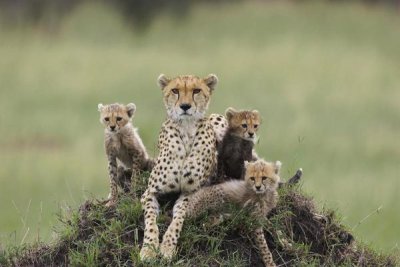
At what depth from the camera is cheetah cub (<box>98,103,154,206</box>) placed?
6781 millimetres

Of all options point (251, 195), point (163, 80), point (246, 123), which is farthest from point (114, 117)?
point (251, 195)

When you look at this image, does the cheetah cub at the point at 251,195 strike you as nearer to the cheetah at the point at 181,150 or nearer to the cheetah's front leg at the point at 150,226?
the cheetah at the point at 181,150

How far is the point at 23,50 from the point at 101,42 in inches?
59.0

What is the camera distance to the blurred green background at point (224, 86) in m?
14.7

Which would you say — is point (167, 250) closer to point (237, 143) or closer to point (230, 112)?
point (237, 143)

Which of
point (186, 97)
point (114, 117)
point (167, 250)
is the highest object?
point (186, 97)

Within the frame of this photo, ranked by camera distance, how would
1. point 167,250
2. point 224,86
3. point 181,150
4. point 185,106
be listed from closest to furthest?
1. point 167,250
2. point 185,106
3. point 181,150
4. point 224,86

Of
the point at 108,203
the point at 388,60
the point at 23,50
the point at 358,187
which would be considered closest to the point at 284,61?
the point at 388,60

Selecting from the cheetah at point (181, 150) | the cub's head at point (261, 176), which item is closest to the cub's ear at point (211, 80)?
the cheetah at point (181, 150)

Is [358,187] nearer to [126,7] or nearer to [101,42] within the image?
[101,42]

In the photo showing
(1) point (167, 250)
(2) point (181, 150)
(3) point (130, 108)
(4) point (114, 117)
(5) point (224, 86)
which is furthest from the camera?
(5) point (224, 86)

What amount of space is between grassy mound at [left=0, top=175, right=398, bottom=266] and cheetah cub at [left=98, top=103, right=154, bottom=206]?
A: 0.19 meters

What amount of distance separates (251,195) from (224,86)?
1299 centimetres

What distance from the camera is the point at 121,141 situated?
6848mm
